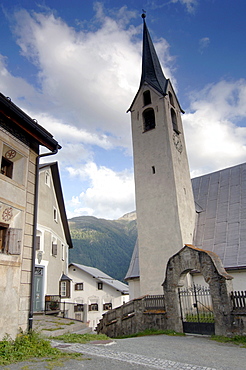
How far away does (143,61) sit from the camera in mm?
27453

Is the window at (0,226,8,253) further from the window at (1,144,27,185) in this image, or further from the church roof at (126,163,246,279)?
the church roof at (126,163,246,279)

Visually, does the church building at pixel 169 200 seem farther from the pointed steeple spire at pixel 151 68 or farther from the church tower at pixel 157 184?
the pointed steeple spire at pixel 151 68

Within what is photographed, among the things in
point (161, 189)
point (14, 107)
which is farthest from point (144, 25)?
point (14, 107)

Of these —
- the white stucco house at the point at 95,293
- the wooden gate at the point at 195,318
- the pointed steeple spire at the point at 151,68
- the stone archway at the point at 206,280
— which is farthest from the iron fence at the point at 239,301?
the white stucco house at the point at 95,293

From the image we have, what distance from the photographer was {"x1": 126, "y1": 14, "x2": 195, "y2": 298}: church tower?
19.2 m

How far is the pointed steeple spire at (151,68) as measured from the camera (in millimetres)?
24659

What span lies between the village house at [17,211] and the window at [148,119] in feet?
45.2

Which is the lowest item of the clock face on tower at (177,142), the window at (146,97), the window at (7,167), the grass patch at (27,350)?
the grass patch at (27,350)

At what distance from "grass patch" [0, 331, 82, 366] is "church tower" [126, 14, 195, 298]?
37.0ft

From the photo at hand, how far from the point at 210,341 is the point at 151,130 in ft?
50.2

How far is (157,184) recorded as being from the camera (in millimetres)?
21094

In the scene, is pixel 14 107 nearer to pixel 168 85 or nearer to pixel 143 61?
pixel 168 85

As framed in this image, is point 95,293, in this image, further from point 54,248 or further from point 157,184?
point 157,184

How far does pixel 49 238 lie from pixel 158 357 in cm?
1424
